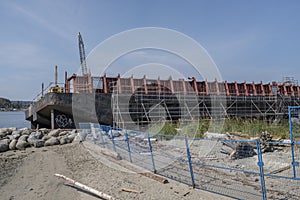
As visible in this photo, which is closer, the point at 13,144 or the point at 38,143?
the point at 13,144

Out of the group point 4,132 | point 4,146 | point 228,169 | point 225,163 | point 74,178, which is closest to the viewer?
point 228,169

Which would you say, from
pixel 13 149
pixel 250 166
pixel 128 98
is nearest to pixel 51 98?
pixel 13 149

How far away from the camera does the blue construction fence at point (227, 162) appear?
4.59m

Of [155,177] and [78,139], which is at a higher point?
[78,139]

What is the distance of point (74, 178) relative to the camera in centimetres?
638

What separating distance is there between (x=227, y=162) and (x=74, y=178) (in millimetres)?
4594

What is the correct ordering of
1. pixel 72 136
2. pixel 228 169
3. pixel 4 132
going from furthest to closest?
pixel 4 132 < pixel 72 136 < pixel 228 169

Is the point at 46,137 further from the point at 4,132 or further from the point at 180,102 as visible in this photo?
the point at 180,102

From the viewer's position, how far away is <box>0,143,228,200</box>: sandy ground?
488 centimetres

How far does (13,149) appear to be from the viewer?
446 inches

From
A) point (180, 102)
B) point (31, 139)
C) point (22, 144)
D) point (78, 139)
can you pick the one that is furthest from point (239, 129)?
point (22, 144)

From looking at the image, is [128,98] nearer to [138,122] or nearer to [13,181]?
[138,122]

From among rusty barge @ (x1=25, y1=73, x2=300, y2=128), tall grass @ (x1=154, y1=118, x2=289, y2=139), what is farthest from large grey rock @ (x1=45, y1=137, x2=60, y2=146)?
tall grass @ (x1=154, y1=118, x2=289, y2=139)

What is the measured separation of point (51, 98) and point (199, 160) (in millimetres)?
10313
